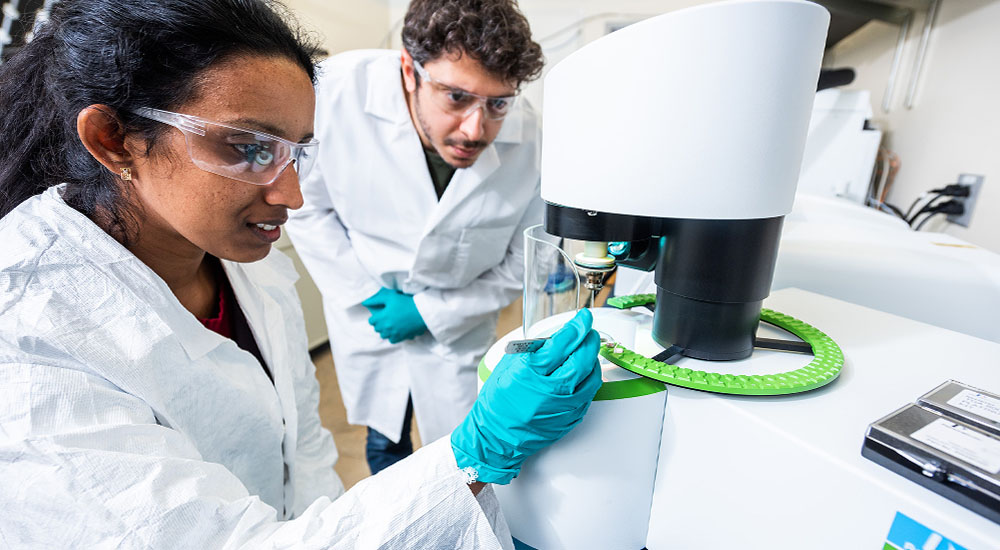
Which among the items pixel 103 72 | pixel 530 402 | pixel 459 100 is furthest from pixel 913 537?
pixel 459 100

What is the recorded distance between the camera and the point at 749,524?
427 millimetres

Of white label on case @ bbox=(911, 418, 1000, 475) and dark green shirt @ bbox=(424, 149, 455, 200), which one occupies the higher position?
dark green shirt @ bbox=(424, 149, 455, 200)

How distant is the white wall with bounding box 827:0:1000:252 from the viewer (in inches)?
43.5

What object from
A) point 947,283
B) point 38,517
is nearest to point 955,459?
point 947,283

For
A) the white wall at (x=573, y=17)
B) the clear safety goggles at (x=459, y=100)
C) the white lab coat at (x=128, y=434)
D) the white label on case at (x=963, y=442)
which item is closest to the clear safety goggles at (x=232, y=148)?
the white lab coat at (x=128, y=434)

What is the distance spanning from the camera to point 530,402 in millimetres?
480

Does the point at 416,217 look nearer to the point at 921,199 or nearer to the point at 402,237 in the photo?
the point at 402,237

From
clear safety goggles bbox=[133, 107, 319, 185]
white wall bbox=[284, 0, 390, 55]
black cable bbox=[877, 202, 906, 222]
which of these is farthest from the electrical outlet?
white wall bbox=[284, 0, 390, 55]

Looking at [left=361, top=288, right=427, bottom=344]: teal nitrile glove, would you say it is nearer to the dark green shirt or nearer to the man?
the man

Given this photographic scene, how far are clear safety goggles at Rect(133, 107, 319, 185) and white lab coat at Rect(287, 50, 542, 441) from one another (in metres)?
0.56

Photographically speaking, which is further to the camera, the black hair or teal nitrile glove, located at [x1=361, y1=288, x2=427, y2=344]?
teal nitrile glove, located at [x1=361, y1=288, x2=427, y2=344]

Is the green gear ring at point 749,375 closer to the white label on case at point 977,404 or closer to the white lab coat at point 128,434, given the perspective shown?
the white label on case at point 977,404

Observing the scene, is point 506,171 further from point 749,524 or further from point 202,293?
point 749,524

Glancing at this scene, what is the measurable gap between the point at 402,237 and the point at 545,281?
672mm
